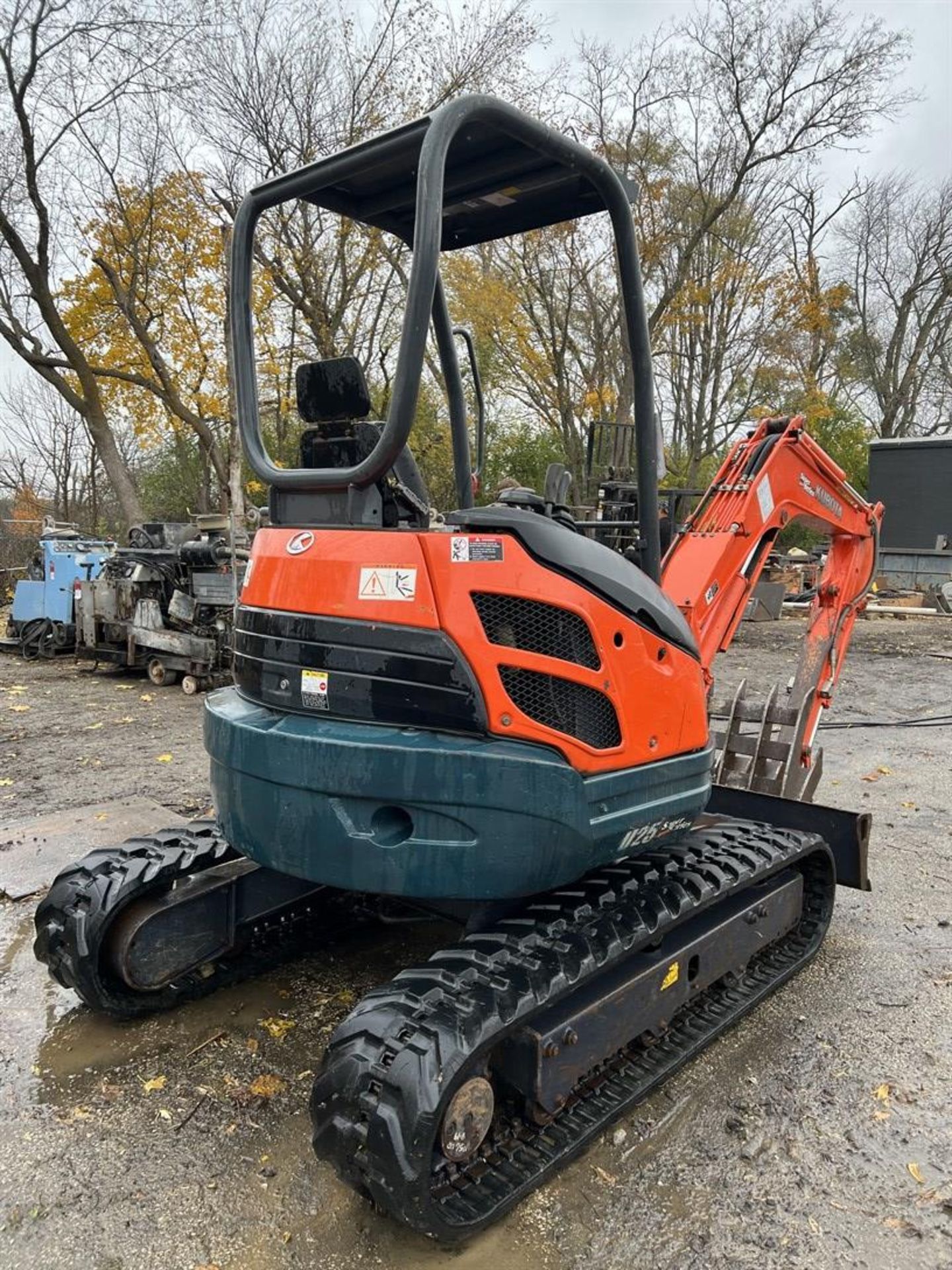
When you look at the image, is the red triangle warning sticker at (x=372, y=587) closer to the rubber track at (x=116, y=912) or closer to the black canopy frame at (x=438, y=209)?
the black canopy frame at (x=438, y=209)

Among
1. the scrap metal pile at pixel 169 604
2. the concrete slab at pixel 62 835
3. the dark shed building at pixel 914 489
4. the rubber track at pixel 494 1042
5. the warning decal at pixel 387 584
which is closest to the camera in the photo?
the rubber track at pixel 494 1042

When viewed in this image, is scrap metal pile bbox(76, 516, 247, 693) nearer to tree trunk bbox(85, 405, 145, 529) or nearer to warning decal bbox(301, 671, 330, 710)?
warning decal bbox(301, 671, 330, 710)

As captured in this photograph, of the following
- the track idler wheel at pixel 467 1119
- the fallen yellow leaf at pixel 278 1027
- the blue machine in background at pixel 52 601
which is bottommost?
the fallen yellow leaf at pixel 278 1027

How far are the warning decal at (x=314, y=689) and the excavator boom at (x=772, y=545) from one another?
192 cm

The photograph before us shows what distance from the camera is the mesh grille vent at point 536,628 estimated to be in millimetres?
2543

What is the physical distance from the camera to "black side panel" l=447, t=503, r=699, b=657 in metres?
2.60

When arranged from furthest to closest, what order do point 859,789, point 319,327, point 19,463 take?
point 19,463 < point 319,327 < point 859,789

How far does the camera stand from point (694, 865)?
3.28 metres

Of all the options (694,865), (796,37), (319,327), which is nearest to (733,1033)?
(694,865)

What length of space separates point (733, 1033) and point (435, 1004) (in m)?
1.47

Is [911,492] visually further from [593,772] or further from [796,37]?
[593,772]

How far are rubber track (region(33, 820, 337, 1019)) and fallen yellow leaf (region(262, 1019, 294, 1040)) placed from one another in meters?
0.30

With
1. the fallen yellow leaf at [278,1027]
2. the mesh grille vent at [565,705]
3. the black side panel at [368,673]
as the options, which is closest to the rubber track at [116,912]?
the fallen yellow leaf at [278,1027]

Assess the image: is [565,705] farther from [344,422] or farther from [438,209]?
→ [438,209]
